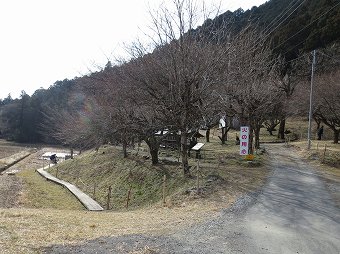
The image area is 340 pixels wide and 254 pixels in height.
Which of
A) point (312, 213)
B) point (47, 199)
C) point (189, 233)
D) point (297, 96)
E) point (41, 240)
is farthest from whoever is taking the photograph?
point (297, 96)

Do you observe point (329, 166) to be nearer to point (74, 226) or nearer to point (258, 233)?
point (258, 233)

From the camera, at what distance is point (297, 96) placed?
3484 centimetres

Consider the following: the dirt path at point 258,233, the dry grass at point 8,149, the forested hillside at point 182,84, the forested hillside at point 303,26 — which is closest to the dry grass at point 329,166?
the dirt path at point 258,233

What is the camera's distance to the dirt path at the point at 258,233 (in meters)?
6.34

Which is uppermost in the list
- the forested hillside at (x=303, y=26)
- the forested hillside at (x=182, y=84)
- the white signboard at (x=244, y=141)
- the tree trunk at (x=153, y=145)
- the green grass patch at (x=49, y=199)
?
the forested hillside at (x=303, y=26)

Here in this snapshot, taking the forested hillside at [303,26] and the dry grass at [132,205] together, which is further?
the forested hillside at [303,26]

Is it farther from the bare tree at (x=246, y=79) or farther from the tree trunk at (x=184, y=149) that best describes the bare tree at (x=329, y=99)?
the tree trunk at (x=184, y=149)

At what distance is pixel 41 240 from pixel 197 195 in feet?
20.0

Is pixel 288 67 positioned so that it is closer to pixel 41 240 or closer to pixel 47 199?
pixel 47 199

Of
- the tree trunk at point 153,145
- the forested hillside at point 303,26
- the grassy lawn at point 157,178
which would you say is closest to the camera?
the grassy lawn at point 157,178

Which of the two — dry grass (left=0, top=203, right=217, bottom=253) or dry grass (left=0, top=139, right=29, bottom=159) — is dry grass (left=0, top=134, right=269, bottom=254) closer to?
dry grass (left=0, top=203, right=217, bottom=253)

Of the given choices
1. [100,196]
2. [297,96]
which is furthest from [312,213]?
[297,96]

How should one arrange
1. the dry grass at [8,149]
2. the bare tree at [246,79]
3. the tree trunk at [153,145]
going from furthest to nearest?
the dry grass at [8,149] < the tree trunk at [153,145] < the bare tree at [246,79]

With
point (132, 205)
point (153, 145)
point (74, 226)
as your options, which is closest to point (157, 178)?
point (153, 145)
